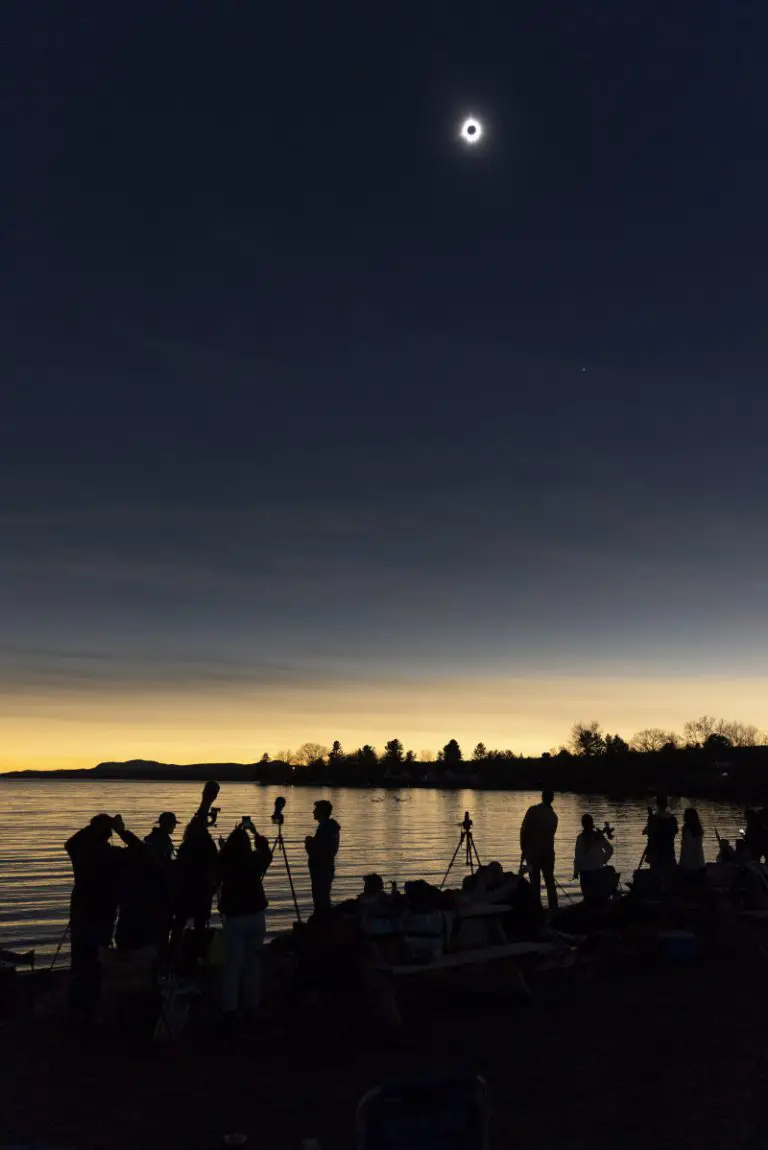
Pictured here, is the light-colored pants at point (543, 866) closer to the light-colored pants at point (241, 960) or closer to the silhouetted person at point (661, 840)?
the silhouetted person at point (661, 840)

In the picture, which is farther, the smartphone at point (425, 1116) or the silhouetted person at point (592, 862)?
the silhouetted person at point (592, 862)

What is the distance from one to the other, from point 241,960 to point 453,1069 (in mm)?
2401

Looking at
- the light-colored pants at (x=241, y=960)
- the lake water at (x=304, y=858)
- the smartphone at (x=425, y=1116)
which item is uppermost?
the smartphone at (x=425, y=1116)

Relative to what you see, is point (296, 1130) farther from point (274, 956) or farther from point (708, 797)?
point (708, 797)

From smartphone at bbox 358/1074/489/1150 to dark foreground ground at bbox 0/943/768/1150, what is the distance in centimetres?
310

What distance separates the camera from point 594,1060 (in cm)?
782

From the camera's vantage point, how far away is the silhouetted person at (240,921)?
8773mm

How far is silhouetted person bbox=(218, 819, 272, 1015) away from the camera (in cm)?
877

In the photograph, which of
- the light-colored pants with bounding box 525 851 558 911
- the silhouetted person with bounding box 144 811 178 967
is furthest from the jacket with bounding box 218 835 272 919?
the light-colored pants with bounding box 525 851 558 911

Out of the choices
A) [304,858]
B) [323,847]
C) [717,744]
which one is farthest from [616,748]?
[323,847]

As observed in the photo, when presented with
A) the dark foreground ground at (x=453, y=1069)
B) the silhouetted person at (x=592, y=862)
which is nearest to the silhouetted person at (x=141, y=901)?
the dark foreground ground at (x=453, y=1069)

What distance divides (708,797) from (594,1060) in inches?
4812

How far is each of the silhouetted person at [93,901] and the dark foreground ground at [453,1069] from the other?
0.55 m

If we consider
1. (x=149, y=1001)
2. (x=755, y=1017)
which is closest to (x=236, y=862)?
(x=149, y=1001)
